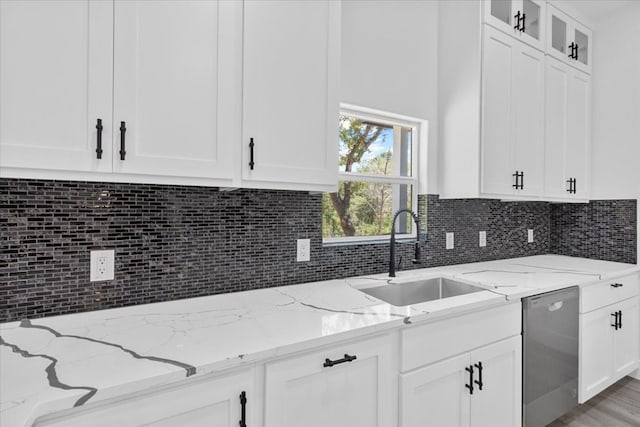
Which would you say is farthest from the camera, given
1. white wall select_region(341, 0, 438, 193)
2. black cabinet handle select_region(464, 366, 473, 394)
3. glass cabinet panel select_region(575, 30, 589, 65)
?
glass cabinet panel select_region(575, 30, 589, 65)

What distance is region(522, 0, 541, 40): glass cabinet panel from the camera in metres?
2.51

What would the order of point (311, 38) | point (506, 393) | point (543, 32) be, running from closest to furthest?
point (311, 38), point (506, 393), point (543, 32)

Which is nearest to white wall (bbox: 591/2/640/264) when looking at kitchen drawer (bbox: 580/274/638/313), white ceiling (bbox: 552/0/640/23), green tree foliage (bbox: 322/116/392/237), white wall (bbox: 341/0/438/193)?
white ceiling (bbox: 552/0/640/23)

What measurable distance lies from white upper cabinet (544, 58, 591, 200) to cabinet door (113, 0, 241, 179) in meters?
2.39

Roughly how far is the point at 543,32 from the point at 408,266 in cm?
196

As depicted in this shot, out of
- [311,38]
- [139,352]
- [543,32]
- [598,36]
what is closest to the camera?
[139,352]

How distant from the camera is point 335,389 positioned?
4.02 ft

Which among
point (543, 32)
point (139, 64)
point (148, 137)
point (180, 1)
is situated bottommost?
point (148, 137)

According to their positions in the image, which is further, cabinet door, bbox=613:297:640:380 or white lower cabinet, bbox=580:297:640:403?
cabinet door, bbox=613:297:640:380

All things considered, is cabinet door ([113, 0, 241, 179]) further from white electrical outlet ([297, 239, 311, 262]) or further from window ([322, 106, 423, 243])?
window ([322, 106, 423, 243])

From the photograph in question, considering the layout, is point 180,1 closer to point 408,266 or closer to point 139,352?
point 139,352

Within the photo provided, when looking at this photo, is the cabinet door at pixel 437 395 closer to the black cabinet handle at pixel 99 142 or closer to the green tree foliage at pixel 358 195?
the green tree foliage at pixel 358 195

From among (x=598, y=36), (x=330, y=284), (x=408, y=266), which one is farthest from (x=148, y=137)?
(x=598, y=36)

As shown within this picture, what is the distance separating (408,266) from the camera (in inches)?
90.9
